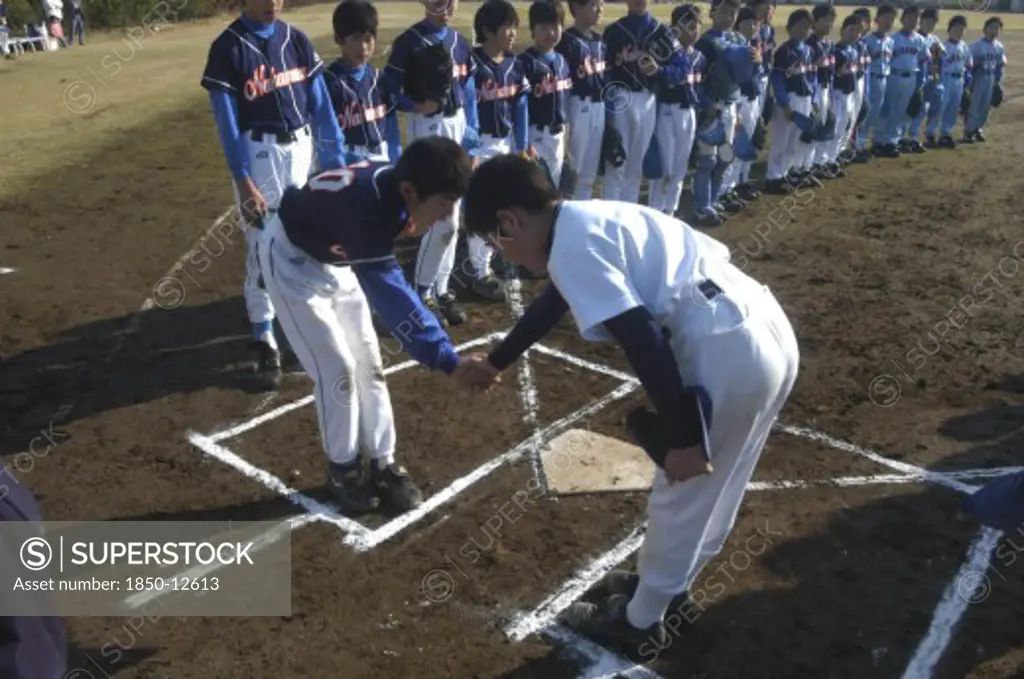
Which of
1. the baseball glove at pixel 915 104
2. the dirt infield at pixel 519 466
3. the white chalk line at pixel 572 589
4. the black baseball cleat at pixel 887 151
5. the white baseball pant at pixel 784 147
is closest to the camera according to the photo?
the dirt infield at pixel 519 466

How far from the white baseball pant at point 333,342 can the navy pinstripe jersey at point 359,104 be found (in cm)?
300

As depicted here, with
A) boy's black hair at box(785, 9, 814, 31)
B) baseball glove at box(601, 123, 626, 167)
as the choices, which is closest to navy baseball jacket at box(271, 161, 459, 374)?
baseball glove at box(601, 123, 626, 167)

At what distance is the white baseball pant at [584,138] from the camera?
385 inches

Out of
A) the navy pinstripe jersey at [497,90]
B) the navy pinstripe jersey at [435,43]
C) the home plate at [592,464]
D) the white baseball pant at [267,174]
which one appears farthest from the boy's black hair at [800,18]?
the home plate at [592,464]

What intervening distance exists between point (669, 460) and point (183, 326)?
20.1ft

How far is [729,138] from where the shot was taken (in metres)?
11.3

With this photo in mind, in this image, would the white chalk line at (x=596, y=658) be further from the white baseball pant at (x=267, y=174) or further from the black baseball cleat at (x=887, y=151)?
the black baseball cleat at (x=887, y=151)

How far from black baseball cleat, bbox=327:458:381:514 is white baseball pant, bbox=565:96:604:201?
5102 millimetres

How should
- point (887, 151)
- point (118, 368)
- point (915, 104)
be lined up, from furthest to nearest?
1. point (887, 151)
2. point (915, 104)
3. point (118, 368)

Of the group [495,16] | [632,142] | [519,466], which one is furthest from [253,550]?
[632,142]

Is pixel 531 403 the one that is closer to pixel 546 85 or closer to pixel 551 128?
pixel 551 128

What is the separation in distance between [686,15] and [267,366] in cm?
676

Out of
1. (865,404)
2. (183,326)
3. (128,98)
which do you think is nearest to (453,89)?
(183,326)

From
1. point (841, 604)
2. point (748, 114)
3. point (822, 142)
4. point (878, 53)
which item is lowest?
point (822, 142)
